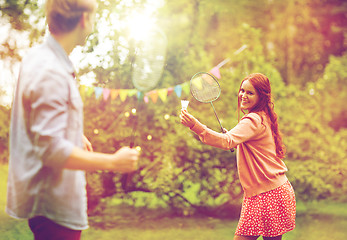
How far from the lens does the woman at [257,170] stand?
9.25 ft

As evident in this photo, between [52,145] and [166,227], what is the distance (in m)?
4.71

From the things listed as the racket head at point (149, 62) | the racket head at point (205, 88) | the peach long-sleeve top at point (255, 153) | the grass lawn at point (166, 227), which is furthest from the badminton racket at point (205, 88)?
the grass lawn at point (166, 227)

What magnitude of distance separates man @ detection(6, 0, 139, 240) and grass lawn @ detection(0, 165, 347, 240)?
372 centimetres

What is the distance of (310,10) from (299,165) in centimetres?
759

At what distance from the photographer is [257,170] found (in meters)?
2.92

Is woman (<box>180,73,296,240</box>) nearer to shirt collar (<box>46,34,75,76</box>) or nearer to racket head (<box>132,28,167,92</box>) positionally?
racket head (<box>132,28,167,92</box>)

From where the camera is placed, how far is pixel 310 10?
1209 cm

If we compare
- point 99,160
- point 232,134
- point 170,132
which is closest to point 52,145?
point 99,160

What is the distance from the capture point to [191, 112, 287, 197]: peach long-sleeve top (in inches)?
111

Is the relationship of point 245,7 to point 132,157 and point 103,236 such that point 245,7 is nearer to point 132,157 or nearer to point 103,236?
point 103,236

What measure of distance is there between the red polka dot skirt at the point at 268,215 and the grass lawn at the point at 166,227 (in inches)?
105

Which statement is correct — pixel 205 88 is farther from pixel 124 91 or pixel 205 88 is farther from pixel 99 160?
pixel 124 91

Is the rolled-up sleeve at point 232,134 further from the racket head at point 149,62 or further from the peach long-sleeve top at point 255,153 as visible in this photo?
the racket head at point 149,62

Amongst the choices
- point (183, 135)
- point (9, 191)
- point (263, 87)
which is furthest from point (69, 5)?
point (183, 135)
